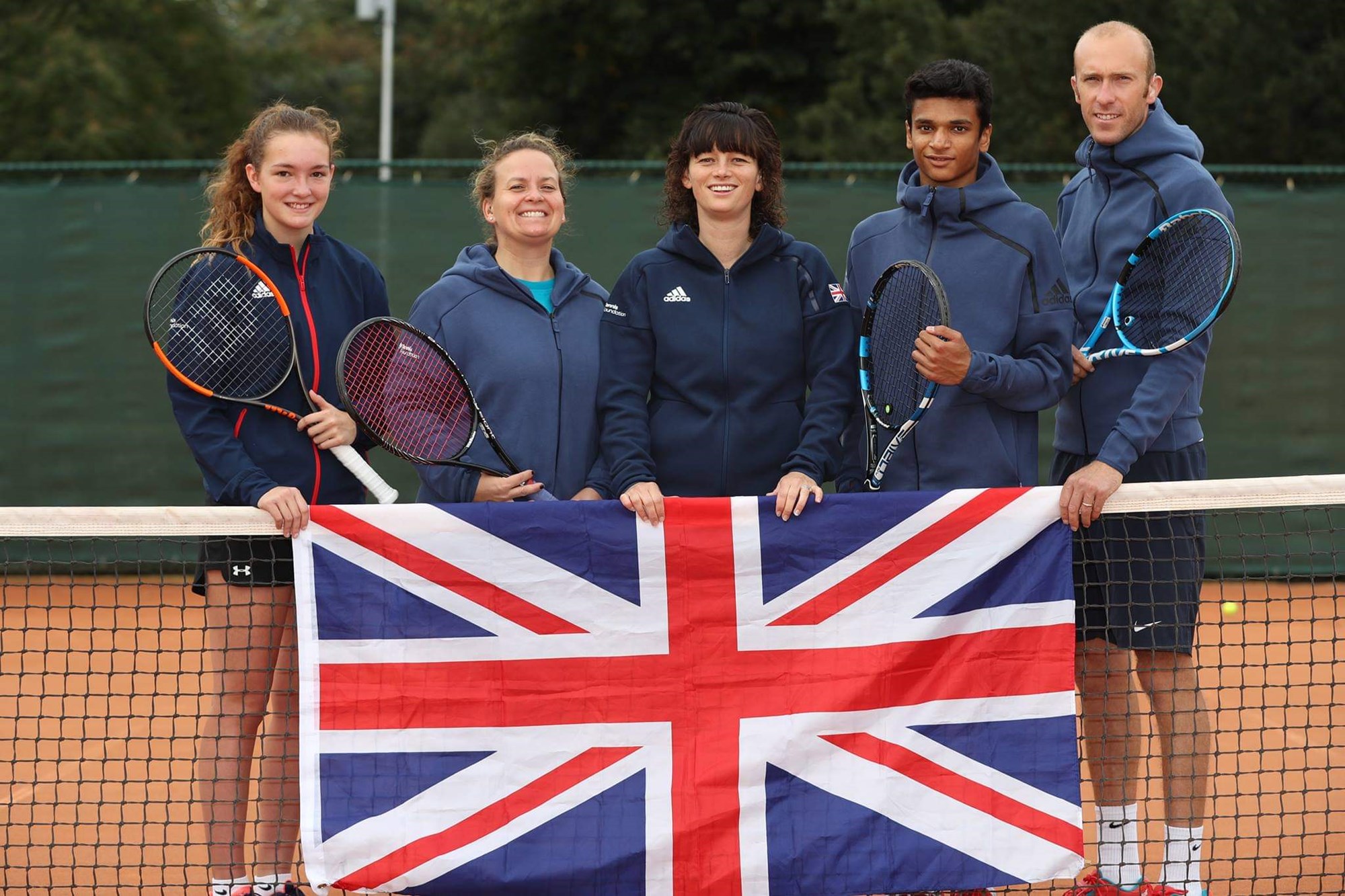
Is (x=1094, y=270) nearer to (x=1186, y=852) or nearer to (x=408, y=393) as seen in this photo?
(x=1186, y=852)

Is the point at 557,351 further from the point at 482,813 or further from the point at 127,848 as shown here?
the point at 127,848

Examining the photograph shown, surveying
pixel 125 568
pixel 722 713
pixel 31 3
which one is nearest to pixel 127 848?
pixel 722 713

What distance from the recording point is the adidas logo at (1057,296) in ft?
10.5

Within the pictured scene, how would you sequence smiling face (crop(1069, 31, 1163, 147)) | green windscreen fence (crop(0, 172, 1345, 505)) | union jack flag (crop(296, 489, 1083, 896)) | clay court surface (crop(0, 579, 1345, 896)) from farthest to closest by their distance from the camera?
Result: 1. green windscreen fence (crop(0, 172, 1345, 505))
2. clay court surface (crop(0, 579, 1345, 896))
3. smiling face (crop(1069, 31, 1163, 147))
4. union jack flag (crop(296, 489, 1083, 896))

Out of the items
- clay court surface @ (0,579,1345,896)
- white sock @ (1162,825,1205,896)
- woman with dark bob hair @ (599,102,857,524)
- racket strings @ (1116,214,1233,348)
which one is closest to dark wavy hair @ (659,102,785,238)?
woman with dark bob hair @ (599,102,857,524)

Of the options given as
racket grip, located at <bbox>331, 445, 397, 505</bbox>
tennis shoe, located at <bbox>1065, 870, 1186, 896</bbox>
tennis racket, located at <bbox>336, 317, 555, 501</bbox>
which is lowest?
tennis shoe, located at <bbox>1065, 870, 1186, 896</bbox>

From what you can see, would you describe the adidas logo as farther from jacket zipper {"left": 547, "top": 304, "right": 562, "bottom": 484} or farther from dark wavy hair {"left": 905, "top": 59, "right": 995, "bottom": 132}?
jacket zipper {"left": 547, "top": 304, "right": 562, "bottom": 484}

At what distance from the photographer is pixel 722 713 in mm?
3158

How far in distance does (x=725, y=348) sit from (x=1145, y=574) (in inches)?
44.8

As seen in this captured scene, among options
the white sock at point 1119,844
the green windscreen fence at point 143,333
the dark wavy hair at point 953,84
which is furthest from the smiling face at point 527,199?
the green windscreen fence at point 143,333

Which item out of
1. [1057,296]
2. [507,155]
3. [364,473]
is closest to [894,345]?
[1057,296]

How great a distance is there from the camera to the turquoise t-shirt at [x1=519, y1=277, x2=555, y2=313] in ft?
11.2

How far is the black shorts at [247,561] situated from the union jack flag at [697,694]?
0.51ft

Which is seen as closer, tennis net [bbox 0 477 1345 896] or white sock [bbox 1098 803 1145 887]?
tennis net [bbox 0 477 1345 896]
